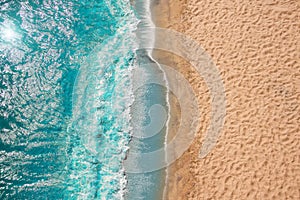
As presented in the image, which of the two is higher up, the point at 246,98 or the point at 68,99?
the point at 246,98

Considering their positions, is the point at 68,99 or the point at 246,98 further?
the point at 68,99

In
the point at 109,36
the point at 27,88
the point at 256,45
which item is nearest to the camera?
the point at 256,45

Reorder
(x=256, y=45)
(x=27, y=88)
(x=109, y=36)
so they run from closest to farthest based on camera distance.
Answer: (x=256, y=45) < (x=27, y=88) < (x=109, y=36)

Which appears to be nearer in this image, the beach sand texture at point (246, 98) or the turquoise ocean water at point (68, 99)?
the beach sand texture at point (246, 98)

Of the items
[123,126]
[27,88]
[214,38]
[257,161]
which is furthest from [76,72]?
[257,161]

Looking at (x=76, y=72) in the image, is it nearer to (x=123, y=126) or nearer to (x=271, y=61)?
(x=123, y=126)
